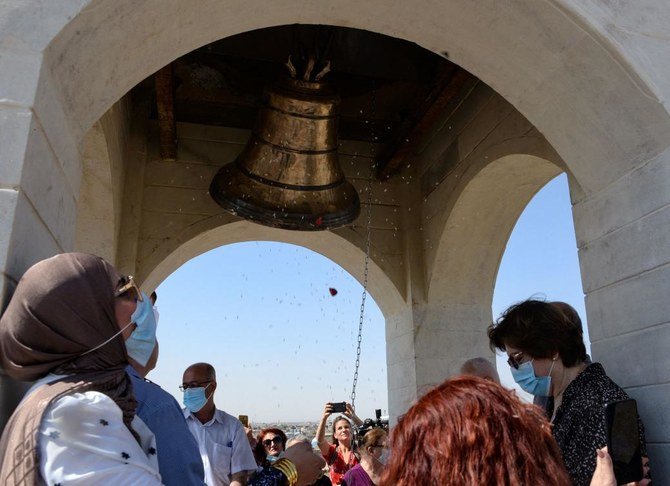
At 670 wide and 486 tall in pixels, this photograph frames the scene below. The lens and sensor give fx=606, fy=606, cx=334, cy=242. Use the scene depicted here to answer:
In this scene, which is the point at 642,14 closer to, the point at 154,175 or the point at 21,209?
the point at 21,209

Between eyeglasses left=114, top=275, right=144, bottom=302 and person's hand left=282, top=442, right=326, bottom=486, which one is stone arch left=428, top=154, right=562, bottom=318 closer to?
person's hand left=282, top=442, right=326, bottom=486

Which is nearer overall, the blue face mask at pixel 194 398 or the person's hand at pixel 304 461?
the person's hand at pixel 304 461

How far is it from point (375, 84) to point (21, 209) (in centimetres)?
341

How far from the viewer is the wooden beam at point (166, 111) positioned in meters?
3.70

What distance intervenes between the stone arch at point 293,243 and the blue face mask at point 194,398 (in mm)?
1964

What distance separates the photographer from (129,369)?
1.50m

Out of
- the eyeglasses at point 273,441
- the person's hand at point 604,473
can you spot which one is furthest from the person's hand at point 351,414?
the person's hand at point 604,473

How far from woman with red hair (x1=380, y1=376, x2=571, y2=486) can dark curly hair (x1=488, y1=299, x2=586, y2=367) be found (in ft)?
4.07

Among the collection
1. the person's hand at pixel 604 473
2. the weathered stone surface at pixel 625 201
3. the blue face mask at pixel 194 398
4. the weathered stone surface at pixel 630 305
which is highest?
the weathered stone surface at pixel 625 201

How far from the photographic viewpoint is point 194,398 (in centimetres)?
284

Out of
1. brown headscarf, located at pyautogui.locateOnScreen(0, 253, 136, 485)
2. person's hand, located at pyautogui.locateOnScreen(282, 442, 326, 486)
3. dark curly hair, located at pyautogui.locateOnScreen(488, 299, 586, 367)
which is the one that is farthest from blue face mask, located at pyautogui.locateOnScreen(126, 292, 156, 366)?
dark curly hair, located at pyautogui.locateOnScreen(488, 299, 586, 367)

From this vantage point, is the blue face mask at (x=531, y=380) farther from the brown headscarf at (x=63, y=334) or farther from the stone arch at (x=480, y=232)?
the stone arch at (x=480, y=232)

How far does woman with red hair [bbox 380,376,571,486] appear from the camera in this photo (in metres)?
0.84

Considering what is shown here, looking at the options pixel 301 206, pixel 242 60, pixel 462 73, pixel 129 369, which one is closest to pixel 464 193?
pixel 462 73
